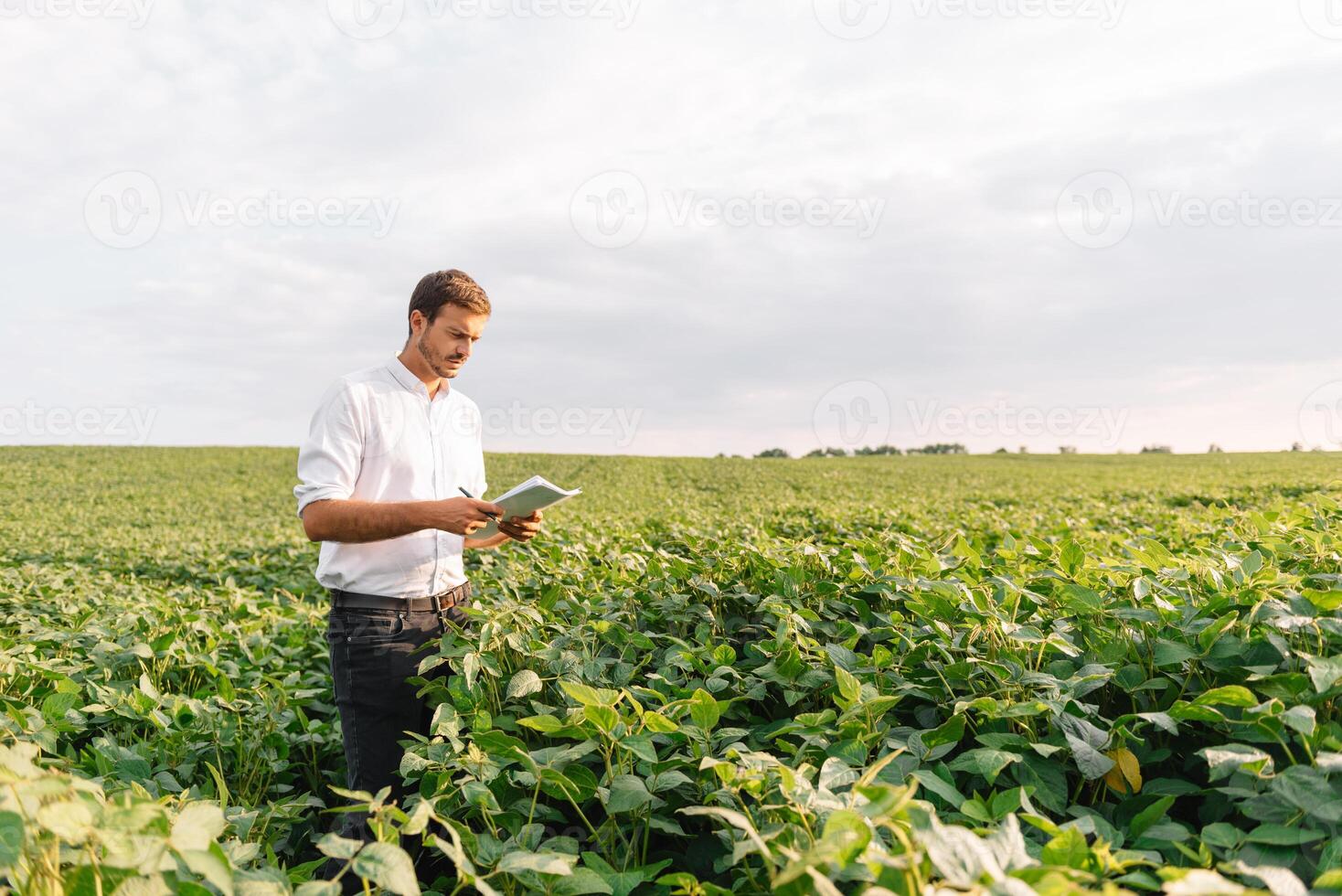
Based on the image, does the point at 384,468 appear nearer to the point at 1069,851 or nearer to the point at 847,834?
A: the point at 847,834

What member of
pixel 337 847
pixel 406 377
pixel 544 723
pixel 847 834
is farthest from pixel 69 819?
pixel 406 377

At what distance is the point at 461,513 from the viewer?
3311 millimetres

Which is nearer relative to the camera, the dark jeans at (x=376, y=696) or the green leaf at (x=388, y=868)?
the green leaf at (x=388, y=868)

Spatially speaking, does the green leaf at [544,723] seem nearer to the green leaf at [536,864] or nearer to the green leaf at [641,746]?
the green leaf at [641,746]

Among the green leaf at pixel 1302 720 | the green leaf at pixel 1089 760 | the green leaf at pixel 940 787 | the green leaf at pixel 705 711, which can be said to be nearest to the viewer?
the green leaf at pixel 1302 720

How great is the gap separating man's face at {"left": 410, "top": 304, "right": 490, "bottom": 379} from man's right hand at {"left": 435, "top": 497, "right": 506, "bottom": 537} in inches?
28.9

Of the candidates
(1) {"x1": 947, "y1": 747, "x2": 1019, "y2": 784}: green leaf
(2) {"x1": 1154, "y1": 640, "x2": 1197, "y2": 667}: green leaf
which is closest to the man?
(1) {"x1": 947, "y1": 747, "x2": 1019, "y2": 784}: green leaf

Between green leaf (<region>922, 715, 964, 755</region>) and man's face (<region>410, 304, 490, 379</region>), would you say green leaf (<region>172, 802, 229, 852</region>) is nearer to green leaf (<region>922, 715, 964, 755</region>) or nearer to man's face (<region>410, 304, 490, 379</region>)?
green leaf (<region>922, 715, 964, 755</region>)

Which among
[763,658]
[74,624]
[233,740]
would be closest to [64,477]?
[74,624]

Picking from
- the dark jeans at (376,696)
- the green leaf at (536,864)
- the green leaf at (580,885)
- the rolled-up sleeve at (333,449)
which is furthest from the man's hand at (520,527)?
the green leaf at (536,864)

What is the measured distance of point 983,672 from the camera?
2469mm

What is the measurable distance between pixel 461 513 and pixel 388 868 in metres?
1.98

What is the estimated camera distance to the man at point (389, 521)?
3344 millimetres

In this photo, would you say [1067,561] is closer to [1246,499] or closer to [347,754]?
[347,754]
